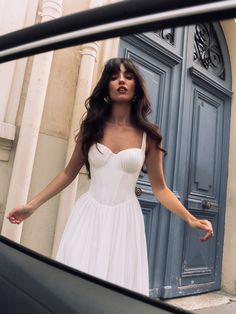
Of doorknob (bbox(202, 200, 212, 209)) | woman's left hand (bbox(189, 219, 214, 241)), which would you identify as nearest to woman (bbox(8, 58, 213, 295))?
woman's left hand (bbox(189, 219, 214, 241))

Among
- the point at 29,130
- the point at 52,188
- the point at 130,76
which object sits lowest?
the point at 52,188

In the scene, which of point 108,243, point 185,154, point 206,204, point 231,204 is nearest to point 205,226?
point 108,243

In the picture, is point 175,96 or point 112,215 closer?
point 112,215

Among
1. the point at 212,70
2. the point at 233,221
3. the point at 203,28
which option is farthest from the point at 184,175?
the point at 203,28

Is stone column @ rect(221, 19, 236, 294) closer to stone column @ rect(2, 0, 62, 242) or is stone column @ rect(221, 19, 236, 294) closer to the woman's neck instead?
stone column @ rect(2, 0, 62, 242)

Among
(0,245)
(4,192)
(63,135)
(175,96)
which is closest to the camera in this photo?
(0,245)

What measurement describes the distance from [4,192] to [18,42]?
1.08 meters

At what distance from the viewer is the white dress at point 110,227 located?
3.21 ft

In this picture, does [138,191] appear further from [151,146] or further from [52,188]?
[52,188]

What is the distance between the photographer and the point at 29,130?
4.99ft

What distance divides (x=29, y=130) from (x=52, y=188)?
1.81ft

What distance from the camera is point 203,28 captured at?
2.91 metres

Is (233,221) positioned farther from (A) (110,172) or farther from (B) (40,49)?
(B) (40,49)

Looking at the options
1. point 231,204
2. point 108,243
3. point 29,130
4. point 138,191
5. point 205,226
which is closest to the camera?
point 205,226
